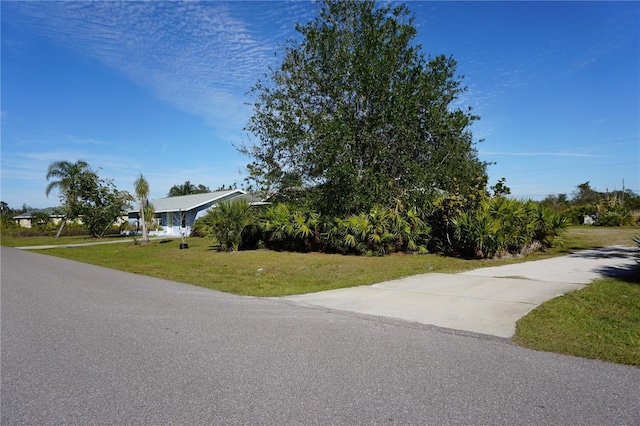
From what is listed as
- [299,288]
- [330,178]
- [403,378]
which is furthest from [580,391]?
[330,178]

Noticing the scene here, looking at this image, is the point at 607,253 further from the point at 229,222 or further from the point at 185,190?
the point at 185,190

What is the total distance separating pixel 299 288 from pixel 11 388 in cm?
647

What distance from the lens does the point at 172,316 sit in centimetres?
712

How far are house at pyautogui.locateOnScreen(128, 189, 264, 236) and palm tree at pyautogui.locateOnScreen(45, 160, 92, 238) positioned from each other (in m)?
6.33

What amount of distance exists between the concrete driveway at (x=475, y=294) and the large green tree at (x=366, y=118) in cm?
615

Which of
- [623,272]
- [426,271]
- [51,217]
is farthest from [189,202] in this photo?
[623,272]

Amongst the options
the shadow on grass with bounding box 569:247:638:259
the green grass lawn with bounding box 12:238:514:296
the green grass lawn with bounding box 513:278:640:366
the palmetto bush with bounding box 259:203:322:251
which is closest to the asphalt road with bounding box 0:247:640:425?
the green grass lawn with bounding box 513:278:640:366

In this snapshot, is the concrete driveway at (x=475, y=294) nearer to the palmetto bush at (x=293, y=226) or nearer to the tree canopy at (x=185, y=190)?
the palmetto bush at (x=293, y=226)

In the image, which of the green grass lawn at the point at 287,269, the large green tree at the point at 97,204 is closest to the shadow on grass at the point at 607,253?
the green grass lawn at the point at 287,269

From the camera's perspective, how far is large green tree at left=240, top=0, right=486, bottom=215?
17.7 metres

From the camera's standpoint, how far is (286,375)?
4340 mm

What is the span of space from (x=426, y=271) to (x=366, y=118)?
885cm

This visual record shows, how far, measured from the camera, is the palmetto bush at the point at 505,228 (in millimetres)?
14453

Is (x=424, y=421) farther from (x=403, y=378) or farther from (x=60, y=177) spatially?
(x=60, y=177)
